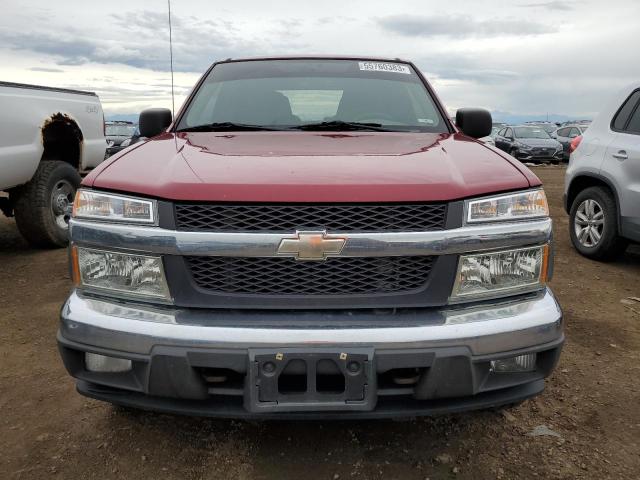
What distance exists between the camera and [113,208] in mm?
2059

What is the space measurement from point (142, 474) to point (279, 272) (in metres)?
1.03

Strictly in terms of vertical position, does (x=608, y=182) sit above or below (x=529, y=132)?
above

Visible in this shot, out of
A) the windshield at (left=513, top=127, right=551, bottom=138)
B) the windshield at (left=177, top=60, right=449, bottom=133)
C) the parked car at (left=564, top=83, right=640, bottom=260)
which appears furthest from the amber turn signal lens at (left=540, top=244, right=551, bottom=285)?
the windshield at (left=513, top=127, right=551, bottom=138)

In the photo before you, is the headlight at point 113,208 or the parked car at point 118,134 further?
the parked car at point 118,134

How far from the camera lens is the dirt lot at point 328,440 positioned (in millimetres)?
2238

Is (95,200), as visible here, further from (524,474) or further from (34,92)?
(34,92)

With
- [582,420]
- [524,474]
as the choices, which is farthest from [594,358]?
[524,474]

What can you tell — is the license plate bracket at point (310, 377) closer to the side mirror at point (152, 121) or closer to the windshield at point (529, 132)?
the side mirror at point (152, 121)

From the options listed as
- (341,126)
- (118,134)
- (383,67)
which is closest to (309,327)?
(341,126)

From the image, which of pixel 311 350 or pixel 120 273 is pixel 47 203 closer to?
pixel 120 273

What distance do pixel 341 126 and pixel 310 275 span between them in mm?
1291

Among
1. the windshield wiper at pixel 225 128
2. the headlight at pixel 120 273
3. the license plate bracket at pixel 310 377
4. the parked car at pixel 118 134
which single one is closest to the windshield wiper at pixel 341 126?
the windshield wiper at pixel 225 128

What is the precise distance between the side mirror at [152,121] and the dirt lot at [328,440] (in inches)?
58.5

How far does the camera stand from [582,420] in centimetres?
262
